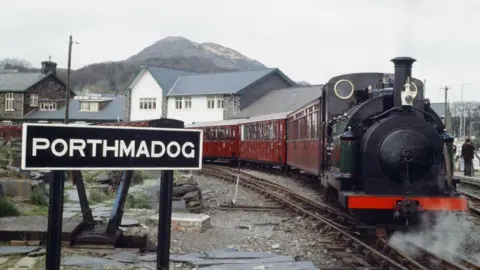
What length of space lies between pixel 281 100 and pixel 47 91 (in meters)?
33.7

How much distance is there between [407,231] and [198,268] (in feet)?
15.1

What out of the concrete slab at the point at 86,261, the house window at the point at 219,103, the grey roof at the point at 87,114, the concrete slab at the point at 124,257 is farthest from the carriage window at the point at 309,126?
the grey roof at the point at 87,114

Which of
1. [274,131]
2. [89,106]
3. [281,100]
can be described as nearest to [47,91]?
[89,106]

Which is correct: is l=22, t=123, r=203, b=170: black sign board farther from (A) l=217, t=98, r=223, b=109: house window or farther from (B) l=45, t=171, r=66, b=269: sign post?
(A) l=217, t=98, r=223, b=109: house window

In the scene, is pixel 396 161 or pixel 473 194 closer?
pixel 396 161

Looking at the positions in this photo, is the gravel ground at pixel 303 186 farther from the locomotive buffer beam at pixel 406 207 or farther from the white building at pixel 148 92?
the white building at pixel 148 92

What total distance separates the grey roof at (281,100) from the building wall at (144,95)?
1076 cm

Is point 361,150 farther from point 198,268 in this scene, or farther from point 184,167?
point 184,167

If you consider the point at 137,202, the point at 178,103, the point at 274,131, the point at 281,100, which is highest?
the point at 178,103

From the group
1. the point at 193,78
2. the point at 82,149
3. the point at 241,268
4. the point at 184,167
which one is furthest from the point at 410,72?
the point at 193,78

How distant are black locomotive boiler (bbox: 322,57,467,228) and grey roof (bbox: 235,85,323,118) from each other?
117 feet

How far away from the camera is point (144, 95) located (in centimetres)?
5894

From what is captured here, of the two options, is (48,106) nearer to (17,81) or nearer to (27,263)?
(17,81)

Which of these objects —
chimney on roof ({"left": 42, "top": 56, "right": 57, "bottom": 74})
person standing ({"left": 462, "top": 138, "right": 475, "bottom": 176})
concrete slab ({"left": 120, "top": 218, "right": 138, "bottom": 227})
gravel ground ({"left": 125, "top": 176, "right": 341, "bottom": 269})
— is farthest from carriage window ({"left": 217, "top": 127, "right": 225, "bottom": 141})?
chimney on roof ({"left": 42, "top": 56, "right": 57, "bottom": 74})
